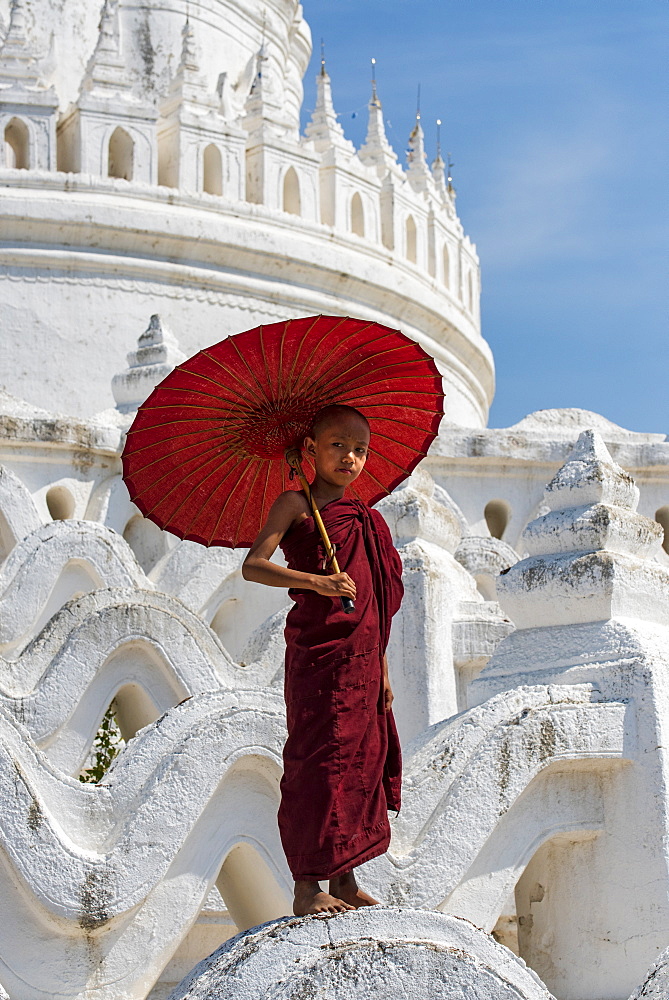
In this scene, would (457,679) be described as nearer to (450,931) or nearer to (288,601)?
(288,601)

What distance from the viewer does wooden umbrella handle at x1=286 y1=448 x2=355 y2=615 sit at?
150 inches

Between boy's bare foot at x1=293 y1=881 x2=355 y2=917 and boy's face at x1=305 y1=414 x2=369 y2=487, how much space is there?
106 centimetres

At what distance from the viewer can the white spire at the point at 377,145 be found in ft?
52.7

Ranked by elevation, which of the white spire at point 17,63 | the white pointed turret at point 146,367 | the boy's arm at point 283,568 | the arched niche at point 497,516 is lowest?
the boy's arm at point 283,568

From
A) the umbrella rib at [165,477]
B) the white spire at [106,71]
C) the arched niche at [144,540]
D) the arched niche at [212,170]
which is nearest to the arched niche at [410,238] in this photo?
the arched niche at [212,170]

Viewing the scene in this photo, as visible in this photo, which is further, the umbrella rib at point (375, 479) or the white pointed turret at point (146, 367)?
the white pointed turret at point (146, 367)

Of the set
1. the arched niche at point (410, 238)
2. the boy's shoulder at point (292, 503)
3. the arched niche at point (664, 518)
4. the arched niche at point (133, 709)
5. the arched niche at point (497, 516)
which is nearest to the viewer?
the boy's shoulder at point (292, 503)

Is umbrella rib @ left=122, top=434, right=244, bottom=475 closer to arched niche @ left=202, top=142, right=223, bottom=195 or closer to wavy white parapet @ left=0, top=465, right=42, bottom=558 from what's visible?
wavy white parapet @ left=0, top=465, right=42, bottom=558

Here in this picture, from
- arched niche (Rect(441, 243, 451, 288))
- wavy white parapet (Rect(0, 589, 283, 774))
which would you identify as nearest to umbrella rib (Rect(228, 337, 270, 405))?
wavy white parapet (Rect(0, 589, 283, 774))

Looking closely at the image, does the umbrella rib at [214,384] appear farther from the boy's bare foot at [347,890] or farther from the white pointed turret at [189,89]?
the white pointed turret at [189,89]

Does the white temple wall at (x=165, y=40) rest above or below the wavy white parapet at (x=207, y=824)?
above

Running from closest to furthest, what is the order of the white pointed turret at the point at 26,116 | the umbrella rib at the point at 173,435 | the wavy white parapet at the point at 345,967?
the wavy white parapet at the point at 345,967 < the umbrella rib at the point at 173,435 < the white pointed turret at the point at 26,116

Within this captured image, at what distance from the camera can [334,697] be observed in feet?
12.3

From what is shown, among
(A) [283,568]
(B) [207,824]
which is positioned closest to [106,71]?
(B) [207,824]
